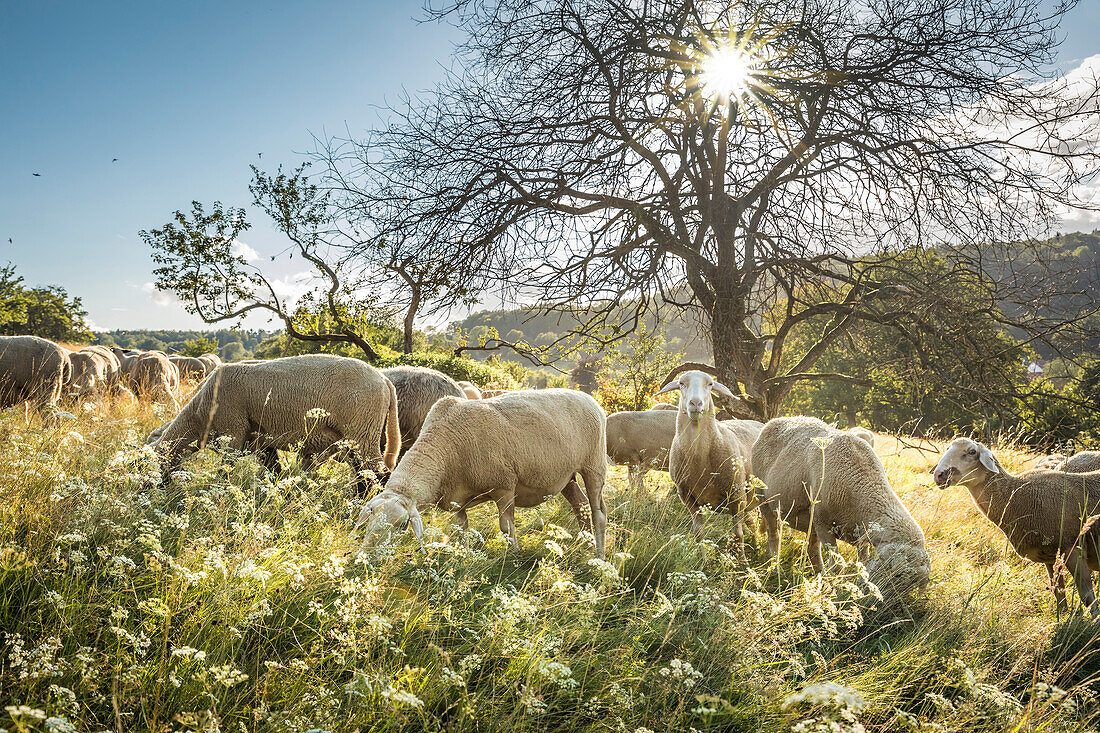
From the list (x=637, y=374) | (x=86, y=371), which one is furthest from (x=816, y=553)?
(x=86, y=371)

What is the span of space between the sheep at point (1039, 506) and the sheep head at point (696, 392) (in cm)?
264

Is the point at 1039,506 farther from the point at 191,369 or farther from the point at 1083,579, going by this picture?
the point at 191,369

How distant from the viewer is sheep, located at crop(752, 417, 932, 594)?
423 cm

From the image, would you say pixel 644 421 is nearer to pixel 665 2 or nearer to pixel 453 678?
pixel 665 2

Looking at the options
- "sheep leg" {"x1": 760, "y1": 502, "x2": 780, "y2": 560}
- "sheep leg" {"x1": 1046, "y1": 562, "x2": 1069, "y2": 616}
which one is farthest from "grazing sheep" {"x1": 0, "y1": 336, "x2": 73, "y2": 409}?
"sheep leg" {"x1": 1046, "y1": 562, "x2": 1069, "y2": 616}

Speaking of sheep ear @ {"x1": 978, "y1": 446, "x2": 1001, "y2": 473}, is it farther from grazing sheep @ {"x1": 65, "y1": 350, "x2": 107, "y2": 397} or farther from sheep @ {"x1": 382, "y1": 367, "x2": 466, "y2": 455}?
grazing sheep @ {"x1": 65, "y1": 350, "x2": 107, "y2": 397}

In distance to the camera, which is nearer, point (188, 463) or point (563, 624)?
point (563, 624)

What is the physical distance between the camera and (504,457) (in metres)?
5.25

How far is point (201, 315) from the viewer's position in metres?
13.6

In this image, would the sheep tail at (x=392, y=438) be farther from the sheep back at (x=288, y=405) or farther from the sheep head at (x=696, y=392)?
the sheep head at (x=696, y=392)

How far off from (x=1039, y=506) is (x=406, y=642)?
6.76 meters

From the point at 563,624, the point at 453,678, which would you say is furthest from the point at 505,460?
the point at 453,678

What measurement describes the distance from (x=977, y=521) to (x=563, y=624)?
24.9 feet

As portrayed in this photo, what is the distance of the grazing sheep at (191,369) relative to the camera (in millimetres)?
19453
